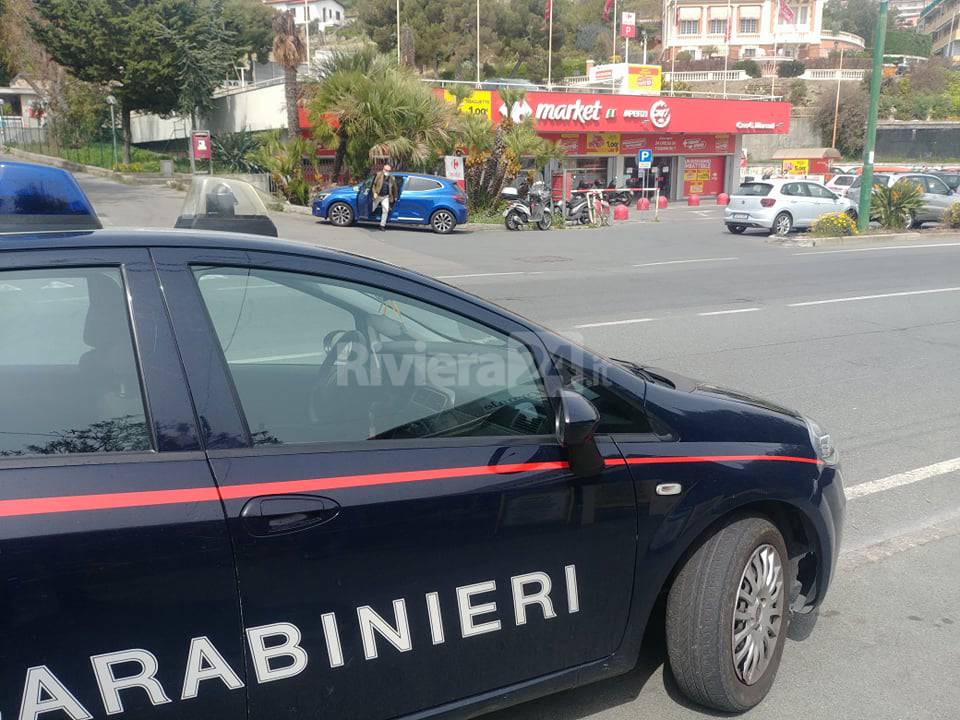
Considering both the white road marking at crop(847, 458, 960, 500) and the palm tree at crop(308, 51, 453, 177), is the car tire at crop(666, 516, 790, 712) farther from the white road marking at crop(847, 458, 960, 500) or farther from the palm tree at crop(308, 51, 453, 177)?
the palm tree at crop(308, 51, 453, 177)

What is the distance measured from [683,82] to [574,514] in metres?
70.3

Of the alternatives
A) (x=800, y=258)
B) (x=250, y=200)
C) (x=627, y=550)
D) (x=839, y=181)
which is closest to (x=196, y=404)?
(x=627, y=550)

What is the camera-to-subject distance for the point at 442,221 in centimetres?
2362

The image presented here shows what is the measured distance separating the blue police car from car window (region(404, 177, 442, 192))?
68.6 ft

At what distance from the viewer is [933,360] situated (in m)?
8.57

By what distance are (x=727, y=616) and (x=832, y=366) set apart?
599 cm

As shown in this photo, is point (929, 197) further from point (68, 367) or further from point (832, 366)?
point (68, 367)

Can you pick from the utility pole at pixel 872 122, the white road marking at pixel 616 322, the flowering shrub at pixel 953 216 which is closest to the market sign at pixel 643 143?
the utility pole at pixel 872 122

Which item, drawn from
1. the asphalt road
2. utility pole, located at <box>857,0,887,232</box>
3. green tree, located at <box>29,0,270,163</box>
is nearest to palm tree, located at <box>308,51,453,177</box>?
the asphalt road

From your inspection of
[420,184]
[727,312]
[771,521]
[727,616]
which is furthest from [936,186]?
[727,616]

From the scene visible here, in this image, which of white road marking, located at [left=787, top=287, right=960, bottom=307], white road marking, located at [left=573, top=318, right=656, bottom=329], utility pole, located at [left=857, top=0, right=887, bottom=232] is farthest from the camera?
utility pole, located at [left=857, top=0, right=887, bottom=232]

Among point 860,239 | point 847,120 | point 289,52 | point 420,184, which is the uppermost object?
point 847,120

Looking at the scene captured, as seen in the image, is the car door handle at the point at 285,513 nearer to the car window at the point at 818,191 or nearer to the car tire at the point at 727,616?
the car tire at the point at 727,616

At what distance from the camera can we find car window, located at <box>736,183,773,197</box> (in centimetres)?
2380
